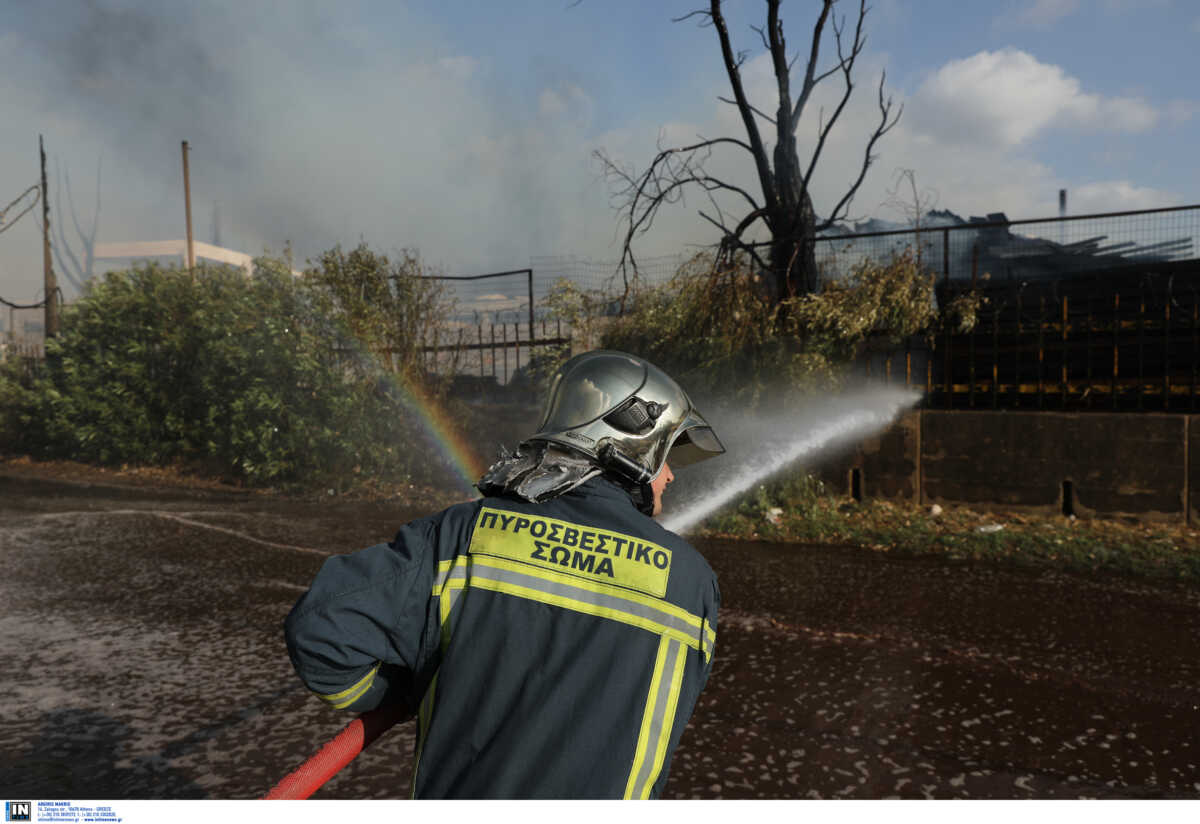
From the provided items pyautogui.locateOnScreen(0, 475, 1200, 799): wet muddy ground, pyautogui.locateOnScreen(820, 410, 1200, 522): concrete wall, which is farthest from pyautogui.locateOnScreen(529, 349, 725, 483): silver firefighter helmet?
pyautogui.locateOnScreen(820, 410, 1200, 522): concrete wall

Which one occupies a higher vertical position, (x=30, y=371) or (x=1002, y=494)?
(x=30, y=371)

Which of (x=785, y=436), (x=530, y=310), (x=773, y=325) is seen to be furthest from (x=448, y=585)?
(x=530, y=310)

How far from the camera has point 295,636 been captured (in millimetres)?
1618

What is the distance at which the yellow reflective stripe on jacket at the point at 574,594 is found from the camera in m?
1.65

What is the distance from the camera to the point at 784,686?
15.2ft

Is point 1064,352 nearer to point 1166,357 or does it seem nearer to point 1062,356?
point 1062,356

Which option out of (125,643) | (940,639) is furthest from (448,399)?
(940,639)

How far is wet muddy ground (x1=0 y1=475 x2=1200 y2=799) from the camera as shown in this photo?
3.62 m

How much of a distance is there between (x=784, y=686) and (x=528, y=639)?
339 cm

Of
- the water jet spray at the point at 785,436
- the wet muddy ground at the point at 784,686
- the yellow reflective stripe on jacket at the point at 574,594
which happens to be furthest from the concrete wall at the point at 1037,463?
the yellow reflective stripe on jacket at the point at 574,594

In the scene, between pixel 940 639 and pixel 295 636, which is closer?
pixel 295 636

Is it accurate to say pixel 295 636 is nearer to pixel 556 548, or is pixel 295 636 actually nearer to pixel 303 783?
pixel 303 783
